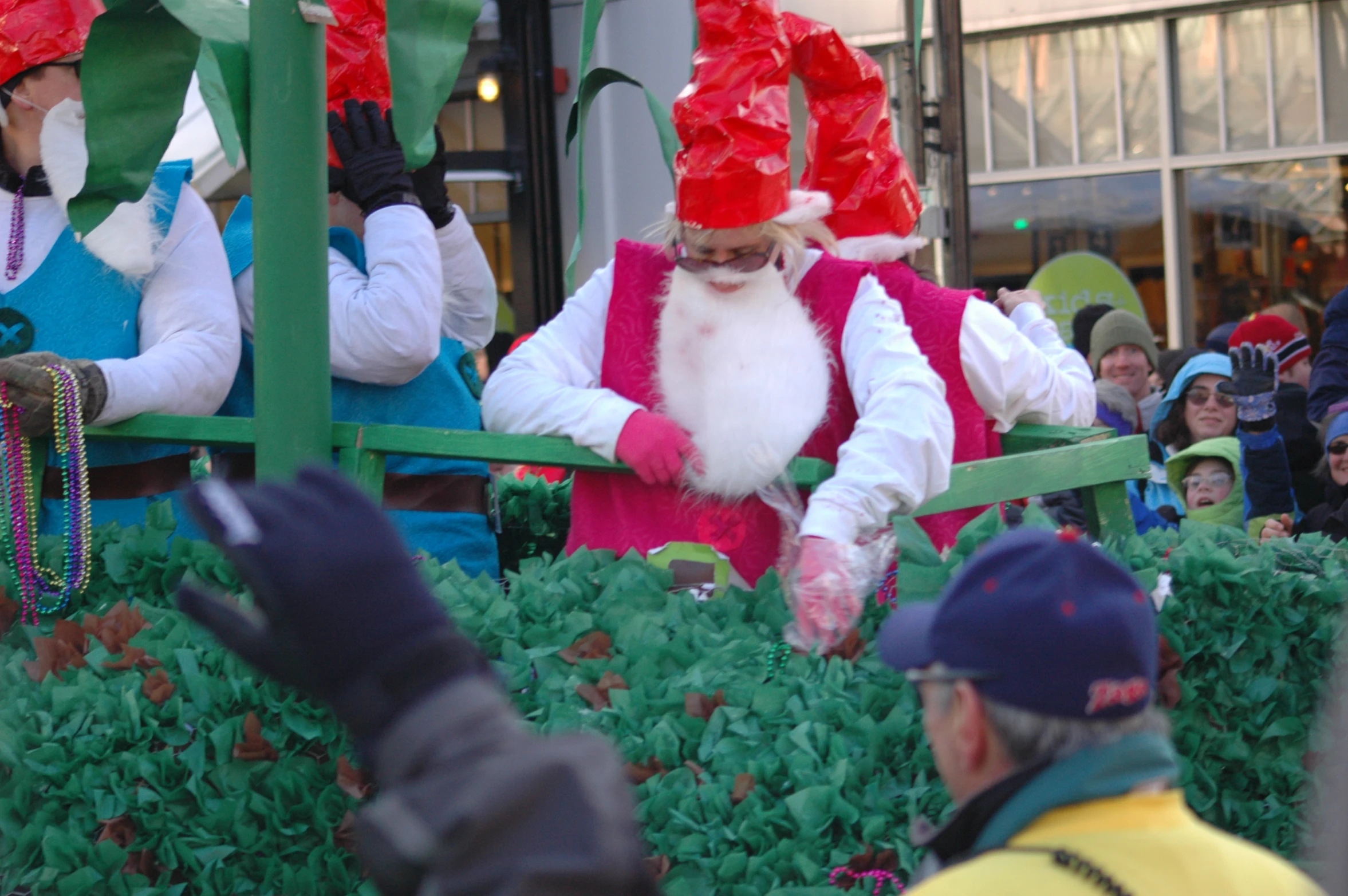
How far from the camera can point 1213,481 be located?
482cm

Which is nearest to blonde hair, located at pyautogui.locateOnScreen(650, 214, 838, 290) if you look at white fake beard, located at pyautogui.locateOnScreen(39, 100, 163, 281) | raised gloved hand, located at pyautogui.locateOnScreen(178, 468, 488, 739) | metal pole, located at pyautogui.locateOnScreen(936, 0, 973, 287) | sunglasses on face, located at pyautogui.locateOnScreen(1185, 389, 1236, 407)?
white fake beard, located at pyautogui.locateOnScreen(39, 100, 163, 281)

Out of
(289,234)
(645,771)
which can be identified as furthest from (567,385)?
(645,771)

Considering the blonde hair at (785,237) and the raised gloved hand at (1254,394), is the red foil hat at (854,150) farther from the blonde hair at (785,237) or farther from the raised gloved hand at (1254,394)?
the raised gloved hand at (1254,394)

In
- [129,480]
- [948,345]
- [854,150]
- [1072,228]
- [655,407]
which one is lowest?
[129,480]

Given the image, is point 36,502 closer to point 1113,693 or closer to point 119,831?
point 119,831

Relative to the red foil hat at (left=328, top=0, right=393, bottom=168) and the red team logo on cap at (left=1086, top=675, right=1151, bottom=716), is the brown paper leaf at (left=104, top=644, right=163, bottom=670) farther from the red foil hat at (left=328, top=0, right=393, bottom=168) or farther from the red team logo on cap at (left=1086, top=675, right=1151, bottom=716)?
the red team logo on cap at (left=1086, top=675, right=1151, bottom=716)

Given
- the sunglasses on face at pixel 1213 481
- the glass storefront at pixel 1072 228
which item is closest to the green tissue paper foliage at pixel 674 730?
the sunglasses on face at pixel 1213 481

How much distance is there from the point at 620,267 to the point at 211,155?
4.60 meters

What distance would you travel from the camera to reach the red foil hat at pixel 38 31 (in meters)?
2.78

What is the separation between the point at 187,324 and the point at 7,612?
0.64 m

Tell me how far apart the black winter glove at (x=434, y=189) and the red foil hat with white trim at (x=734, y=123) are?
2.23 feet

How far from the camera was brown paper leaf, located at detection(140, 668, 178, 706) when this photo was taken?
216cm

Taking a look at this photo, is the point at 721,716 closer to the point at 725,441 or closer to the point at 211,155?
the point at 725,441

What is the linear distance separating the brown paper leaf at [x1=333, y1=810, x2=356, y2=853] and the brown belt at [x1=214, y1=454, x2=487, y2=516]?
3.33 feet
